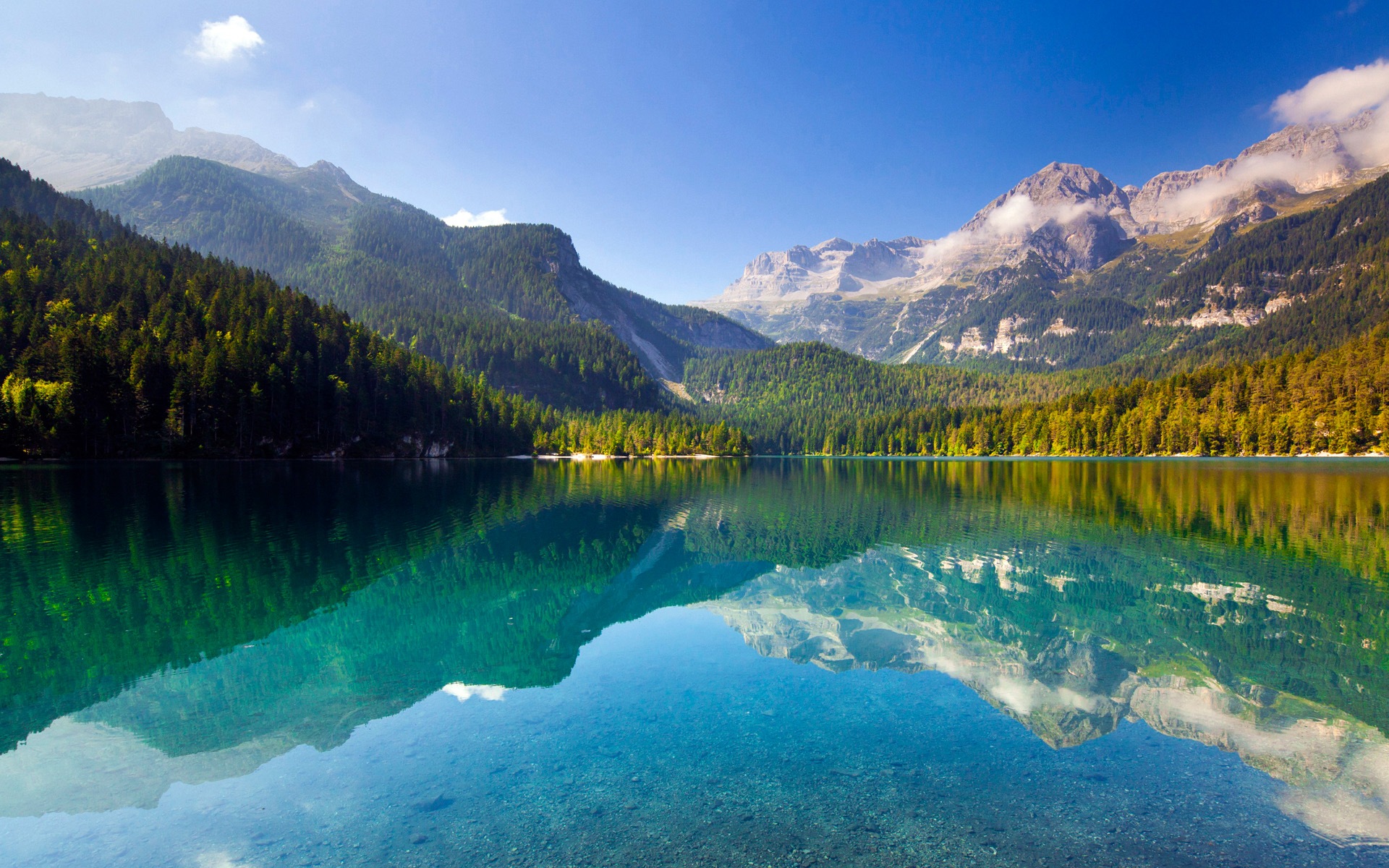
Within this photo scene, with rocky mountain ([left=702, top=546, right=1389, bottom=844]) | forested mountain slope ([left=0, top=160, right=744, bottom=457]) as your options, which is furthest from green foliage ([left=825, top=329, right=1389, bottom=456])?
forested mountain slope ([left=0, top=160, right=744, bottom=457])

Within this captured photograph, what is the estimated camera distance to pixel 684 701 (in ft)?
46.5

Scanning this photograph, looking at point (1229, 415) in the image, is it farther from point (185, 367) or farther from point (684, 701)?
point (185, 367)

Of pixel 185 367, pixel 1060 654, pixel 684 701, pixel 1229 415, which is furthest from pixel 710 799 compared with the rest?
pixel 1229 415

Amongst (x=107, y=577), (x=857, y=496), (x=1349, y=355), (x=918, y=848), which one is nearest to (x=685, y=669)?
(x=918, y=848)

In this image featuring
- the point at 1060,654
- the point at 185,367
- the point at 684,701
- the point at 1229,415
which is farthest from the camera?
the point at 1229,415

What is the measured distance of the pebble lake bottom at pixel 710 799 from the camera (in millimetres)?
8180

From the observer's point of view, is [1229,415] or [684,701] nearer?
[684,701]

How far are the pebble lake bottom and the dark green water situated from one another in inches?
2.5

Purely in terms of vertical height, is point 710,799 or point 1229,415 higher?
point 1229,415

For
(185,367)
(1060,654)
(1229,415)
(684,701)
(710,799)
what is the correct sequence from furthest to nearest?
1. (1229,415)
2. (185,367)
3. (1060,654)
4. (684,701)
5. (710,799)

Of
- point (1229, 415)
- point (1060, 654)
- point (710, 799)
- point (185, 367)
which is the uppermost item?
point (185, 367)

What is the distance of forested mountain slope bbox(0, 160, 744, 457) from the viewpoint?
81.4 m

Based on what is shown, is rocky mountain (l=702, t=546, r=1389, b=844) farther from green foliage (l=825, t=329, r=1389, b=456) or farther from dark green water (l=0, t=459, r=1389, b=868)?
green foliage (l=825, t=329, r=1389, b=456)

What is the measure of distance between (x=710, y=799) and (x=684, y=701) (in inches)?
179
